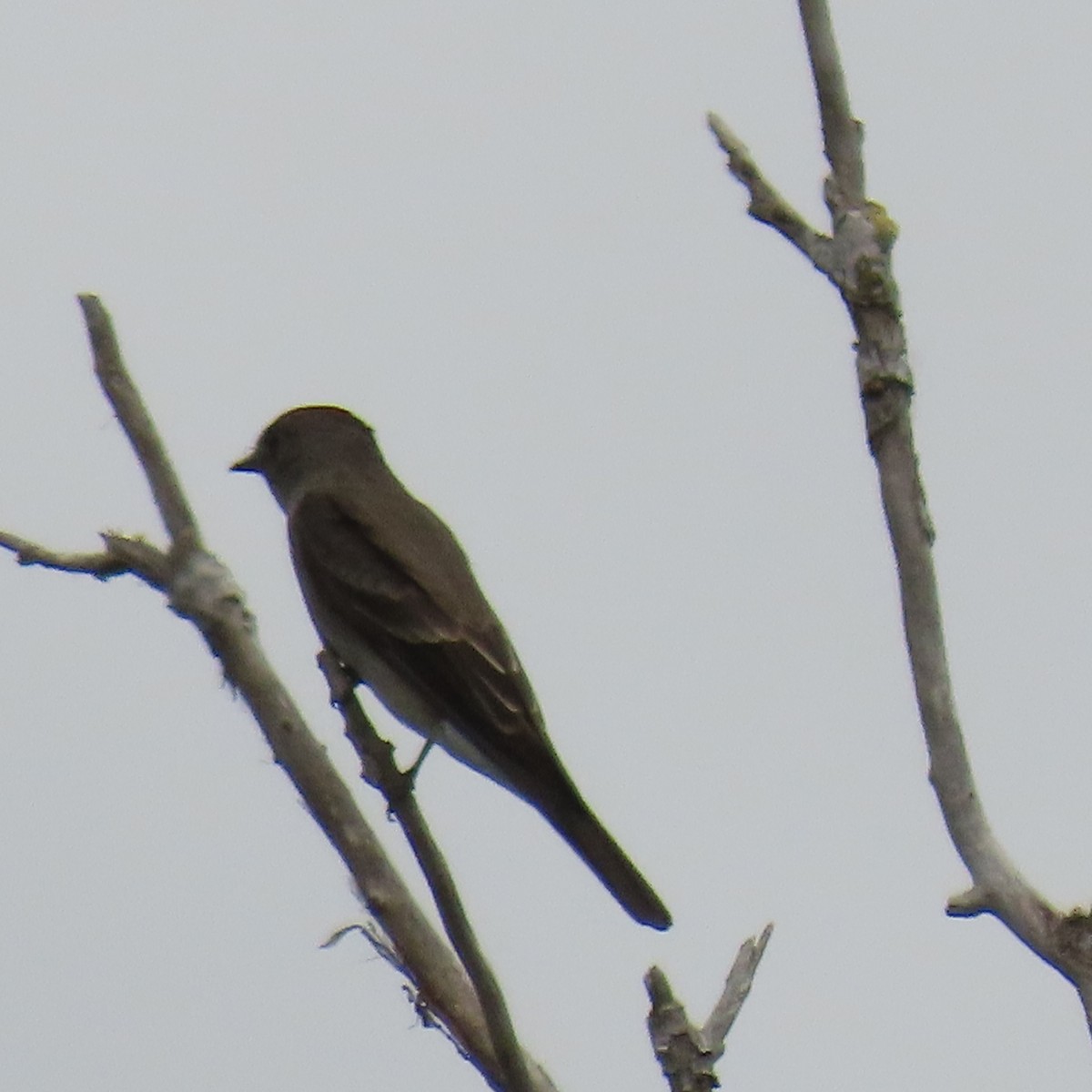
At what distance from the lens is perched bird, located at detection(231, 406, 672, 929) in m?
6.19

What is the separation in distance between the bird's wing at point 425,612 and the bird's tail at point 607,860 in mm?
257

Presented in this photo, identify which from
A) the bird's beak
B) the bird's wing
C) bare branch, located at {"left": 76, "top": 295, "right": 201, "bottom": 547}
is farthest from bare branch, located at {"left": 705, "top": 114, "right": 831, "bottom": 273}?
the bird's beak

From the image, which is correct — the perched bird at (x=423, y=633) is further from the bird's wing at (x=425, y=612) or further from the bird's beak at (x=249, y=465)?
the bird's beak at (x=249, y=465)

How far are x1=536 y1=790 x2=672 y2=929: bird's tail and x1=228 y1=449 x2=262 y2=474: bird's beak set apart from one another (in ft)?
9.69

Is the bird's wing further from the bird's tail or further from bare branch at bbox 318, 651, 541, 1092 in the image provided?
bare branch at bbox 318, 651, 541, 1092

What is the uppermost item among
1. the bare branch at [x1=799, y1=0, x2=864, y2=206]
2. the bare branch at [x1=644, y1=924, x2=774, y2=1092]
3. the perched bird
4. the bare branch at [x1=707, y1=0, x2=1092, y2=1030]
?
the perched bird

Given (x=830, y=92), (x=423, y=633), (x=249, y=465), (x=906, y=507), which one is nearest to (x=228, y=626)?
(x=906, y=507)

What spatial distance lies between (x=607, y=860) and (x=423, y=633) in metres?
1.25

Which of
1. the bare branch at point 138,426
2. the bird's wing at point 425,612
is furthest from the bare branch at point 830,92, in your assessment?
the bird's wing at point 425,612

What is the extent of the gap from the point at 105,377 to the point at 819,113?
5.06ft

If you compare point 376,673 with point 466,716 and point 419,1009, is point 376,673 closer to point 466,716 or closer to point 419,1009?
point 466,716

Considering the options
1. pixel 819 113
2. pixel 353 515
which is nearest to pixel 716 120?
pixel 819 113

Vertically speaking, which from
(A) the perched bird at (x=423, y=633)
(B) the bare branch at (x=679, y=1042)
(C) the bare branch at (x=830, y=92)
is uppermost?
(A) the perched bird at (x=423, y=633)

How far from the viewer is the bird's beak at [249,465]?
28.6 ft
